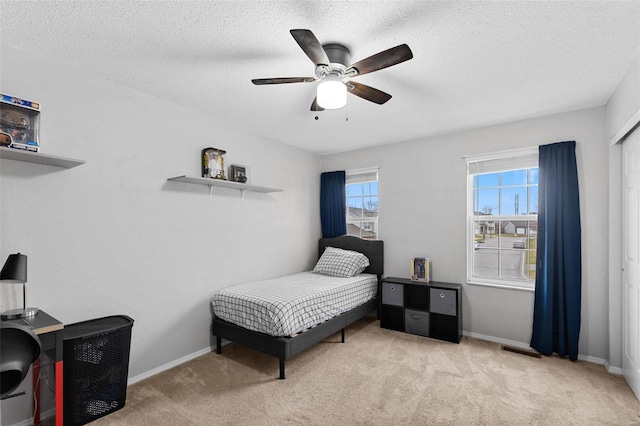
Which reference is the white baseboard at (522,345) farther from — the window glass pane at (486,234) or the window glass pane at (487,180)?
the window glass pane at (487,180)

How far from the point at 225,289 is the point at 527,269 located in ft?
10.9

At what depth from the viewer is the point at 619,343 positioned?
2795mm

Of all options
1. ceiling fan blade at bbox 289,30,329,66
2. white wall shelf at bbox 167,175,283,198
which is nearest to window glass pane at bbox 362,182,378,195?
white wall shelf at bbox 167,175,283,198

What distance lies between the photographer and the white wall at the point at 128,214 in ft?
7.16

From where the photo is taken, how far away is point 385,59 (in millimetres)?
1787

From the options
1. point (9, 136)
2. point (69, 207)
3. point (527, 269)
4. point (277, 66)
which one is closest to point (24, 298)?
point (69, 207)

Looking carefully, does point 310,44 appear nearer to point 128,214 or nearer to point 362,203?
point 128,214

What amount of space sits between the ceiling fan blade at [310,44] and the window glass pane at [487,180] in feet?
8.96

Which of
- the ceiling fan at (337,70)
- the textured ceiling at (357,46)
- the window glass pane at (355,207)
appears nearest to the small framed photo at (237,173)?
the textured ceiling at (357,46)

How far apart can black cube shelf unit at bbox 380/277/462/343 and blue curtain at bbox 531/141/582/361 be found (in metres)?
0.77

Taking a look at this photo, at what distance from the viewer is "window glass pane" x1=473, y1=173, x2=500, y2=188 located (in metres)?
3.71

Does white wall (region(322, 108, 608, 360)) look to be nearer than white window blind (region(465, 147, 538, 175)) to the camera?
Yes

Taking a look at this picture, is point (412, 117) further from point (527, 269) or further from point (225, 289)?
point (225, 289)

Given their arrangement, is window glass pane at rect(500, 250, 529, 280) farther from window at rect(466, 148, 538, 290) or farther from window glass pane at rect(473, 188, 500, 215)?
window glass pane at rect(473, 188, 500, 215)
